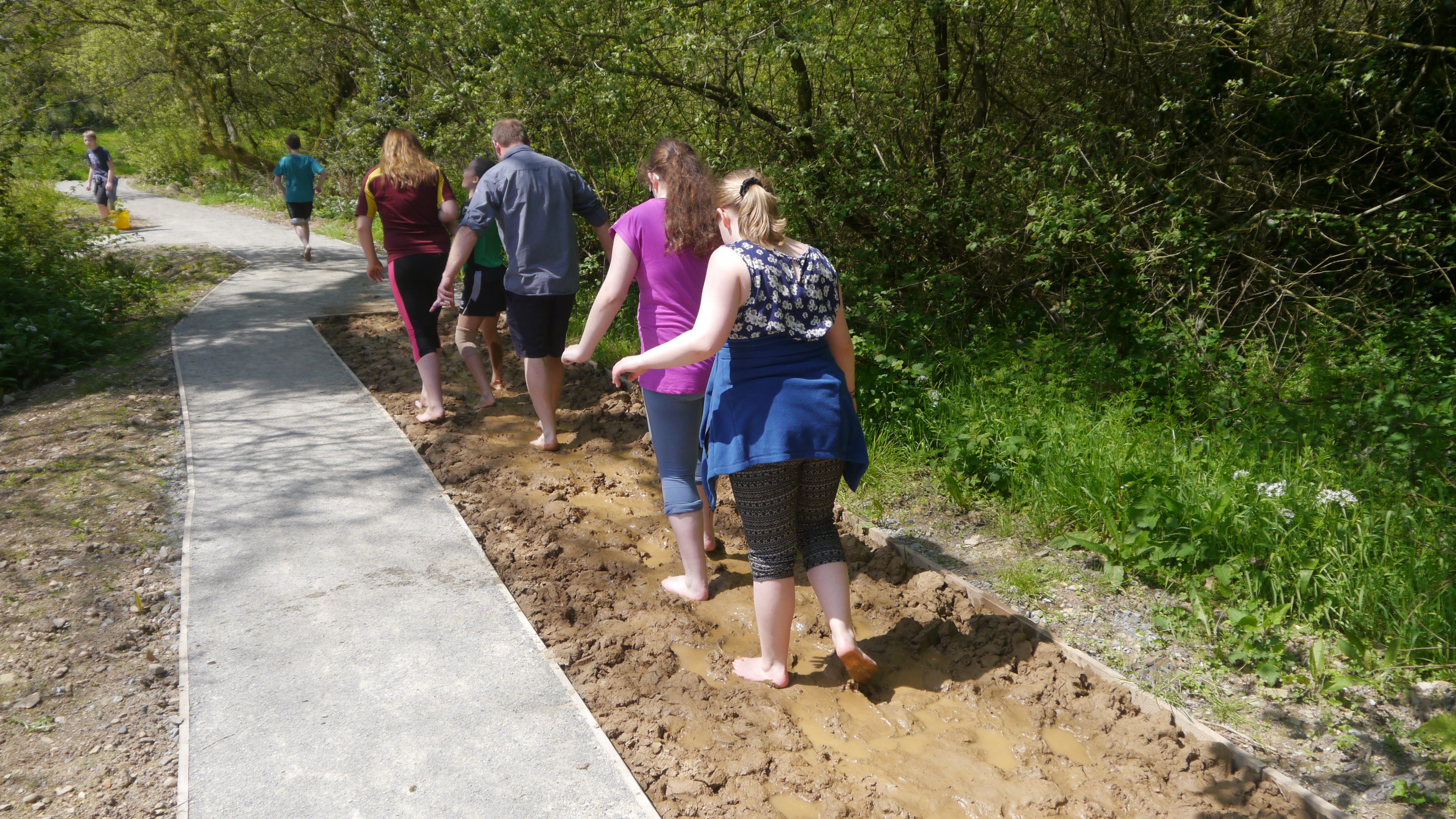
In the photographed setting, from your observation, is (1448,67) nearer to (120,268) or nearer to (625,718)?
(625,718)

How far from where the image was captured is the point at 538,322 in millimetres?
5465

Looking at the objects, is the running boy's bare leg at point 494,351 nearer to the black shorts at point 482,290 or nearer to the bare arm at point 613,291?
the black shorts at point 482,290

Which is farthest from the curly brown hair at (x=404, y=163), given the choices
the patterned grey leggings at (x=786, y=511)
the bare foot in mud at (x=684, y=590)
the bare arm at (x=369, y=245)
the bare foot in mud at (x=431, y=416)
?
the patterned grey leggings at (x=786, y=511)

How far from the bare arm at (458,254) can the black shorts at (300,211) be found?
8918 mm

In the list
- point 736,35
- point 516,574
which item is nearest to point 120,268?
point 736,35

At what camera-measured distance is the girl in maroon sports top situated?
18.9 ft

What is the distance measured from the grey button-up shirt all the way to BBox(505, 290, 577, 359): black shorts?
6 centimetres

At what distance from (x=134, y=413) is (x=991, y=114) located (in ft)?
22.5

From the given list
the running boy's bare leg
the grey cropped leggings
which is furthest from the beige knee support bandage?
the grey cropped leggings

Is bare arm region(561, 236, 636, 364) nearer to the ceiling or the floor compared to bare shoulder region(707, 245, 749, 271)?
nearer to the floor

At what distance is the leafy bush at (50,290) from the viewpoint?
23.9 feet

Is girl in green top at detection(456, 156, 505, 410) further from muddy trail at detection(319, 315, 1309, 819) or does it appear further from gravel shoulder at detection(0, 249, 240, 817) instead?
gravel shoulder at detection(0, 249, 240, 817)

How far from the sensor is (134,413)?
6230 millimetres

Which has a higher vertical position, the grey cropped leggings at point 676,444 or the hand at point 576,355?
the hand at point 576,355
